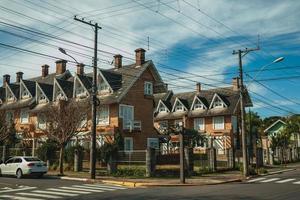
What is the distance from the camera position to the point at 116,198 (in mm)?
16688

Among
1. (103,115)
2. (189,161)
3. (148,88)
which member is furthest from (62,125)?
(148,88)

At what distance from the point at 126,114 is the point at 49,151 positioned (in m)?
9.17

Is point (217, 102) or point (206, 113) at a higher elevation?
point (217, 102)

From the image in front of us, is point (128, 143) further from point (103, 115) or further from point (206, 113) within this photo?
point (206, 113)

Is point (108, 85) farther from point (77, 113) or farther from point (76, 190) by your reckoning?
point (76, 190)

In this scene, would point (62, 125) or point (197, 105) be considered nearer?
point (62, 125)

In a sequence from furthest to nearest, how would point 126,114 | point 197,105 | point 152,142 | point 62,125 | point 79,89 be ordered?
1. point 197,105
2. point 79,89
3. point 152,142
4. point 126,114
5. point 62,125

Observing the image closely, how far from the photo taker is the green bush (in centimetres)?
3606

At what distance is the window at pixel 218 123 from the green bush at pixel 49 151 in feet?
82.1

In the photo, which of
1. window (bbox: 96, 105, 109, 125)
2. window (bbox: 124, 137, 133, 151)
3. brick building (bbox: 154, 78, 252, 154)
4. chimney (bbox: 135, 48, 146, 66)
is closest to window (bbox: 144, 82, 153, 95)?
chimney (bbox: 135, 48, 146, 66)

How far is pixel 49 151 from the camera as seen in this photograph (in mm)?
36188

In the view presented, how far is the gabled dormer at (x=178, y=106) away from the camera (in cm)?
5991

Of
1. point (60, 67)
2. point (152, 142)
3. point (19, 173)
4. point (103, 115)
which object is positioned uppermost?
point (60, 67)

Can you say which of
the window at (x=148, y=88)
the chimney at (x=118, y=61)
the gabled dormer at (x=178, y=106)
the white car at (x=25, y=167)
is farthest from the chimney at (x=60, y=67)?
the white car at (x=25, y=167)
